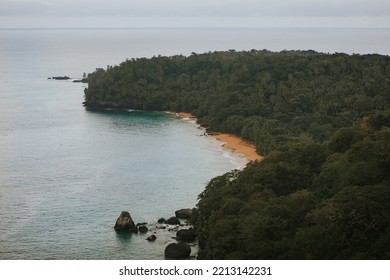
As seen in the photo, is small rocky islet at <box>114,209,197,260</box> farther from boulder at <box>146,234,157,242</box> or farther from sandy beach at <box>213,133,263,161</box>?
sandy beach at <box>213,133,263,161</box>

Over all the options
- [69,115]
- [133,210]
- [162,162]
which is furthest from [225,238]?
[69,115]

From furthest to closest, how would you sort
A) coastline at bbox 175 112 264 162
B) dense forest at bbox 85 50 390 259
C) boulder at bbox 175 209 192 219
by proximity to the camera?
coastline at bbox 175 112 264 162
boulder at bbox 175 209 192 219
dense forest at bbox 85 50 390 259

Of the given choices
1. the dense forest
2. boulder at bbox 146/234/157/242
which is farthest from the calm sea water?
the dense forest

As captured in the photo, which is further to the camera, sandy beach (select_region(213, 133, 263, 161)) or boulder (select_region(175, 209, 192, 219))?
sandy beach (select_region(213, 133, 263, 161))

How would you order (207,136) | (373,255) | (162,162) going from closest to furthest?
(373,255), (162,162), (207,136)

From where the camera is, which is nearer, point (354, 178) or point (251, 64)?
point (354, 178)
